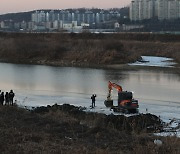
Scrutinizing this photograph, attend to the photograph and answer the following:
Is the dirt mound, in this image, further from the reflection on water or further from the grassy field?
the grassy field

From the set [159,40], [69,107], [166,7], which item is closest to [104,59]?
[159,40]

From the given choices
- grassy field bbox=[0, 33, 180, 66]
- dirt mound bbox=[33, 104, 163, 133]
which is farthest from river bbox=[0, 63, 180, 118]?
grassy field bbox=[0, 33, 180, 66]

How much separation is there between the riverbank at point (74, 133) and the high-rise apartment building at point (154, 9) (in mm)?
142430

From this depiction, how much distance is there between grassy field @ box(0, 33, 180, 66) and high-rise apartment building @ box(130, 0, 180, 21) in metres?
92.4

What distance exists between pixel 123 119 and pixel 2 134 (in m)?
5.68

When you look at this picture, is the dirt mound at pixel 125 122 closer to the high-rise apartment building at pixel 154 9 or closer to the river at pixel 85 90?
the river at pixel 85 90

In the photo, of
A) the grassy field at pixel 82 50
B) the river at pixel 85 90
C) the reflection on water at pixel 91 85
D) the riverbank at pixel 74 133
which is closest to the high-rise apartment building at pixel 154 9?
the grassy field at pixel 82 50

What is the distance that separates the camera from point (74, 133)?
11.8m

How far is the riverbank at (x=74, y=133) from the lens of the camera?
358 inches

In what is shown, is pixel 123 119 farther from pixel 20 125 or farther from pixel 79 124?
pixel 20 125

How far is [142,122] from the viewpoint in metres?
14.5

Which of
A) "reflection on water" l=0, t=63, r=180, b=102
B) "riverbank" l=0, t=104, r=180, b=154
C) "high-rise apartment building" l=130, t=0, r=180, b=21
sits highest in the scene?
"high-rise apartment building" l=130, t=0, r=180, b=21

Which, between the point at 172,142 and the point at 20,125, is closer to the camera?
the point at 172,142

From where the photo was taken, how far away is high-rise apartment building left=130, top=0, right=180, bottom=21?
156 meters
